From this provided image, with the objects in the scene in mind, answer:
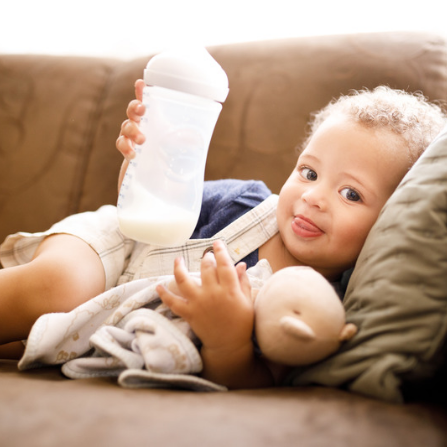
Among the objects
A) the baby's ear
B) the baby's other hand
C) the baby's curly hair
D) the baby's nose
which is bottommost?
the baby's ear

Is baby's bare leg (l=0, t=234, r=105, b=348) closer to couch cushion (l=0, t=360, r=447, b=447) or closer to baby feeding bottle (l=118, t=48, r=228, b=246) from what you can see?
baby feeding bottle (l=118, t=48, r=228, b=246)

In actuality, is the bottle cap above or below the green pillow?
above

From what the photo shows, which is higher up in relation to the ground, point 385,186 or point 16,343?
point 385,186

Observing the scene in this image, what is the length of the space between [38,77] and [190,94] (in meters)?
0.93

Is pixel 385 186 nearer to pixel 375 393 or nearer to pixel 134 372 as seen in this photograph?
pixel 375 393

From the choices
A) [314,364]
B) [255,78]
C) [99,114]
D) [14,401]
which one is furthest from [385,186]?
[99,114]

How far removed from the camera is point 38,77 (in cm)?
148

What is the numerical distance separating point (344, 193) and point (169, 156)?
37 centimetres

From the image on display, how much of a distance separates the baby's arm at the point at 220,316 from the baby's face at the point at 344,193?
0.27 m

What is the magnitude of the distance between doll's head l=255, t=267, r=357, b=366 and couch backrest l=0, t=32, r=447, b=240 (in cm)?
63

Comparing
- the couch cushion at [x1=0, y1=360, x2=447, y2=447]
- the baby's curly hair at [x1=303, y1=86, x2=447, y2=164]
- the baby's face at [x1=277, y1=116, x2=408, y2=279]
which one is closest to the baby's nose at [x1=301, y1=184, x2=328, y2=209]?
the baby's face at [x1=277, y1=116, x2=408, y2=279]

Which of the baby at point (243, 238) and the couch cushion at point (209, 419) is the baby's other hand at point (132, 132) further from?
the couch cushion at point (209, 419)

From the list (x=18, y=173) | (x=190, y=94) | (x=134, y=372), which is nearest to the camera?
(x=134, y=372)

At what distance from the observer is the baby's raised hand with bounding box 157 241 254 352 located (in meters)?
0.68
